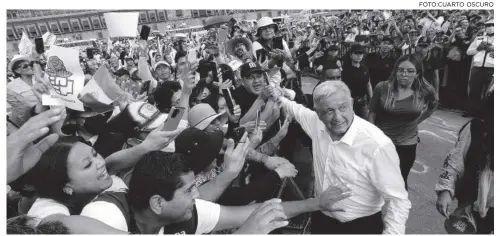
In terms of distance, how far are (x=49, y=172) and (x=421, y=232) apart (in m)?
3.02

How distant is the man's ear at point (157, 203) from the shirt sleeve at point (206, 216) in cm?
29

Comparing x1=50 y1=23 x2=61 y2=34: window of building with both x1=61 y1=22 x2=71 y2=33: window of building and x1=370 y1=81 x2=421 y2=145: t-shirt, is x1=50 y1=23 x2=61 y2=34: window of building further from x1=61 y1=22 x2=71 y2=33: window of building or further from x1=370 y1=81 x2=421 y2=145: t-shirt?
x1=370 y1=81 x2=421 y2=145: t-shirt

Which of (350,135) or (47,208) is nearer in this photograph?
(47,208)

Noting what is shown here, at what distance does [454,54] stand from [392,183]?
6.12 metres

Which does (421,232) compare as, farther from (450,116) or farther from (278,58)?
(450,116)

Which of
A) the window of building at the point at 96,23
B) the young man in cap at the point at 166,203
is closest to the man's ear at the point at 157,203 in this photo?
the young man in cap at the point at 166,203

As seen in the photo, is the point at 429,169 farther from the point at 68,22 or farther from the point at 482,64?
the point at 68,22

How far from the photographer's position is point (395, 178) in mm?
1651

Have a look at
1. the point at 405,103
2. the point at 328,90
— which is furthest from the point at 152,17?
the point at 328,90

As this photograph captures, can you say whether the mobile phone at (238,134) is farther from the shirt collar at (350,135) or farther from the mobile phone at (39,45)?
the mobile phone at (39,45)

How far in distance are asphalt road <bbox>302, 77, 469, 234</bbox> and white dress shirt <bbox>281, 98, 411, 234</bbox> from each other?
4.94ft

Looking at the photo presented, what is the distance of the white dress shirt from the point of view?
1.65 meters

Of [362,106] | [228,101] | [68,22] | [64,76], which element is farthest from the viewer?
[68,22]

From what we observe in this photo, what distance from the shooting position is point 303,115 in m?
2.44
